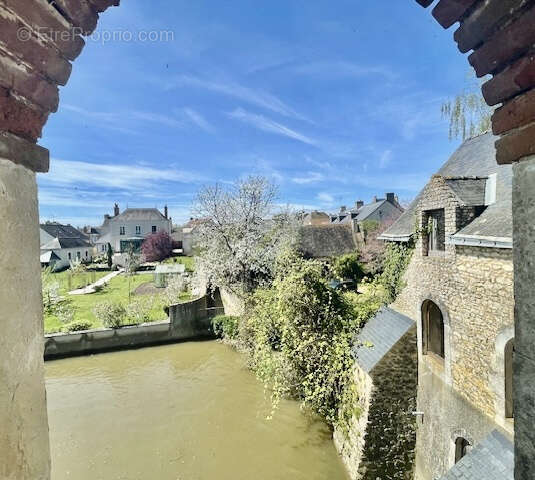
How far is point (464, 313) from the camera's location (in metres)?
5.90

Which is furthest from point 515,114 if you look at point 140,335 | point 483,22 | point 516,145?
point 140,335

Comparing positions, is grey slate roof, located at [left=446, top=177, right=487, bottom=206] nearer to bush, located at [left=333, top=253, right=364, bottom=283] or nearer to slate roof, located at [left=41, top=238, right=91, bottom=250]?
bush, located at [left=333, top=253, right=364, bottom=283]

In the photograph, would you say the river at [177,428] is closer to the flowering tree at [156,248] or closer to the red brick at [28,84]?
the red brick at [28,84]

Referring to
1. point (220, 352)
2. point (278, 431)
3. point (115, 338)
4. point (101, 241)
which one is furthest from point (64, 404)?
point (101, 241)

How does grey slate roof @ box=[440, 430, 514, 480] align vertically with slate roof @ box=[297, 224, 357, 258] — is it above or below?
below

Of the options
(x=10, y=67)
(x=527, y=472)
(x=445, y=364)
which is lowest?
(x=445, y=364)

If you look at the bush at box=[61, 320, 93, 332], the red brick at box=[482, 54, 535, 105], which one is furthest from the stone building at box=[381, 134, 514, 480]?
the bush at box=[61, 320, 93, 332]

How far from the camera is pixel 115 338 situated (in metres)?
15.9

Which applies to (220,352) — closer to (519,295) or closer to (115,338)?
(115,338)

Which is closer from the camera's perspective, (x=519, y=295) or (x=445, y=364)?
(x=519, y=295)

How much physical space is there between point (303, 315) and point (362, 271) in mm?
16013

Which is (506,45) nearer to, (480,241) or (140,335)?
(480,241)

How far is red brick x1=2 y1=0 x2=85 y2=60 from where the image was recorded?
4.86 ft

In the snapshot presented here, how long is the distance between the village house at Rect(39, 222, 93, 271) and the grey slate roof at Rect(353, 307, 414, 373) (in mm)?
40812
